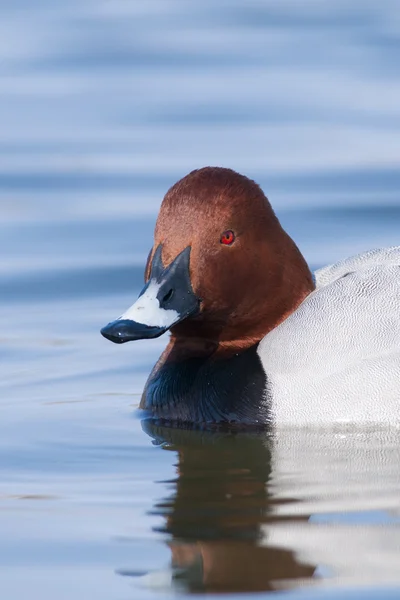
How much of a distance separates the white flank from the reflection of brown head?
7.6 inches

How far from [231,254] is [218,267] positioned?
0.10 metres

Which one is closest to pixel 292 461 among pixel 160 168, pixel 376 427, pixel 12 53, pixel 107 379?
pixel 376 427

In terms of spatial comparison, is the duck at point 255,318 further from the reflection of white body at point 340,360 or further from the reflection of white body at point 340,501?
the reflection of white body at point 340,501

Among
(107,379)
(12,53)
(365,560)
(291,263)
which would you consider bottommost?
(365,560)

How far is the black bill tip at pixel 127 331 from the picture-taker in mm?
6312

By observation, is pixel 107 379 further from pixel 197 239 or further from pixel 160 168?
pixel 160 168

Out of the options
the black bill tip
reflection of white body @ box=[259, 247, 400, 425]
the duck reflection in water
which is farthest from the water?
the black bill tip

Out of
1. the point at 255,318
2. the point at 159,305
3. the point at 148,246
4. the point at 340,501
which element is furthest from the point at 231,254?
the point at 148,246

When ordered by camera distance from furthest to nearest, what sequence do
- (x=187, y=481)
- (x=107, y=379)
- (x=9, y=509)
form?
(x=107, y=379)
(x=187, y=481)
(x=9, y=509)

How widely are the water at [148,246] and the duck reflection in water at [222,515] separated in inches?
0.5

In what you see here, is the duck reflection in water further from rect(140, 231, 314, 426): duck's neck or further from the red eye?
the red eye

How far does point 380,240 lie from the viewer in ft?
33.3

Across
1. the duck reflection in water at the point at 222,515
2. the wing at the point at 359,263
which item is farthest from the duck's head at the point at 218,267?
the duck reflection in water at the point at 222,515

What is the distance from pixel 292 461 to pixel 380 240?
3959mm
